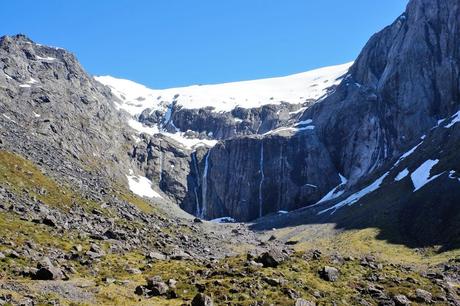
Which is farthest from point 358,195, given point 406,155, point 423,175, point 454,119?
point 454,119

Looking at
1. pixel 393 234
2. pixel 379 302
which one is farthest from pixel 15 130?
pixel 379 302

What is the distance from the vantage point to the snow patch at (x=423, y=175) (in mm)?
135750

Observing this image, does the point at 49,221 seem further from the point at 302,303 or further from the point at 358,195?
the point at 358,195

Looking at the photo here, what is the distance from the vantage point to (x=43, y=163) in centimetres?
13125

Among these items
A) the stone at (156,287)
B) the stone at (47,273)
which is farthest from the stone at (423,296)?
the stone at (47,273)

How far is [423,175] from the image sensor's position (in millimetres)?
141000

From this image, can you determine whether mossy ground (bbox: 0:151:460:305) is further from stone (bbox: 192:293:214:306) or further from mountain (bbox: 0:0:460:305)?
stone (bbox: 192:293:214:306)

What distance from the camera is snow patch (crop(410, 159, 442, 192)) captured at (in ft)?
445

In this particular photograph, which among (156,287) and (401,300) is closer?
(401,300)

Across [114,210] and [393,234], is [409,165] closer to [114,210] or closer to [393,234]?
[393,234]

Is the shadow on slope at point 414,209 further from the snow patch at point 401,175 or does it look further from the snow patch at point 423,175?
the snow patch at point 423,175

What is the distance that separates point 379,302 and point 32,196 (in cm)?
6886

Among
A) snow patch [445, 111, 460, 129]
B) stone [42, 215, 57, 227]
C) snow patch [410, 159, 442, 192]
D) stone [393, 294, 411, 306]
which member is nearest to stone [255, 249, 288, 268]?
stone [393, 294, 411, 306]

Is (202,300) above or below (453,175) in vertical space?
below
